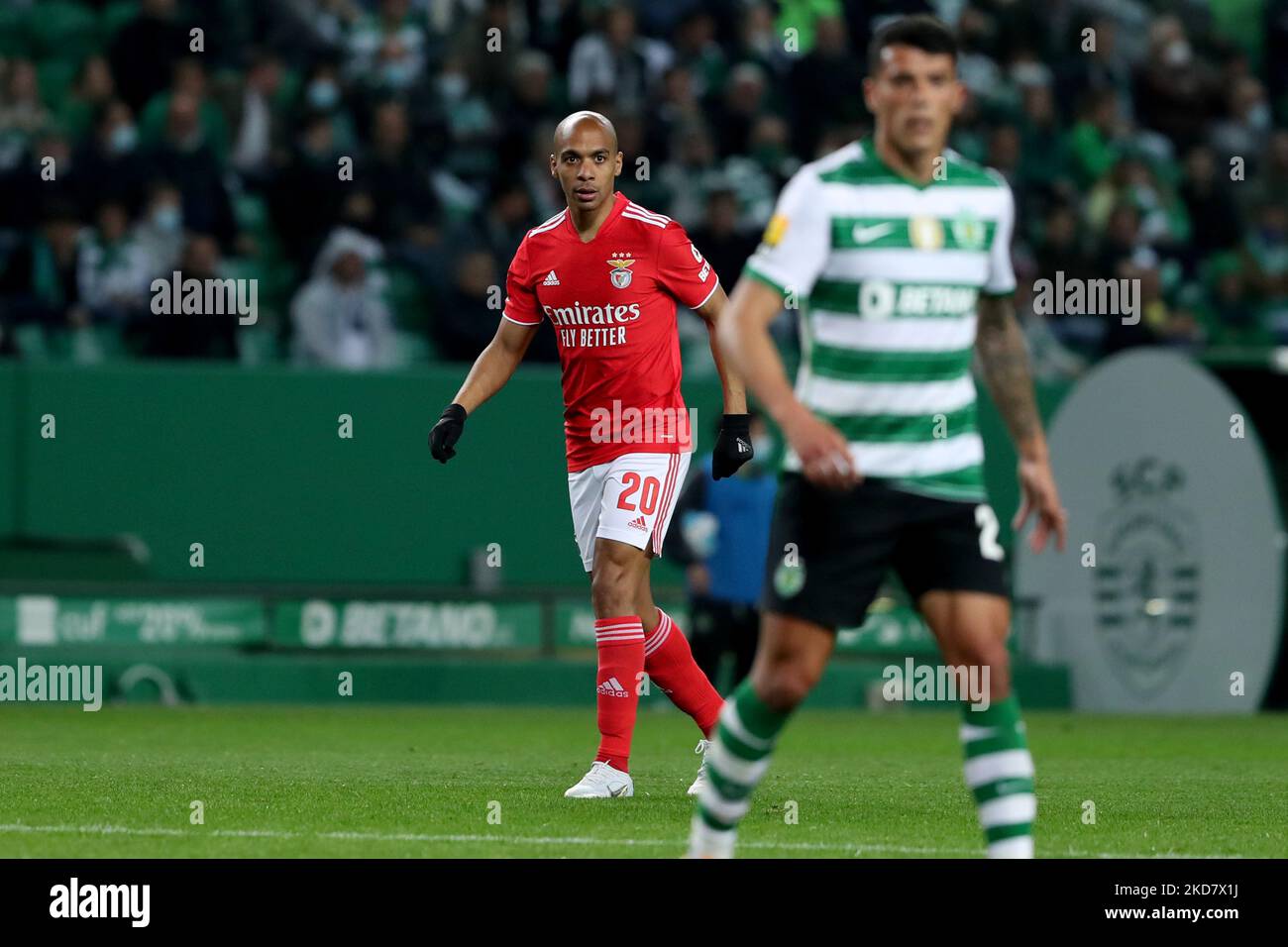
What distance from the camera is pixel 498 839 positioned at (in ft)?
25.5

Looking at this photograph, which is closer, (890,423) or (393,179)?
(890,423)

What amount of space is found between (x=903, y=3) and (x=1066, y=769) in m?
12.2

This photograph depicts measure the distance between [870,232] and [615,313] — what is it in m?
3.53

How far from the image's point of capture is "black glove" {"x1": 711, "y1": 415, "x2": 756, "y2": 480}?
380 inches

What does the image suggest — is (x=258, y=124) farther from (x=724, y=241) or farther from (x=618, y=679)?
(x=618, y=679)

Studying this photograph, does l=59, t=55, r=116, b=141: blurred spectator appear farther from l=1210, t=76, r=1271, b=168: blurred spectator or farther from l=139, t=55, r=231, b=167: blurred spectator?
l=1210, t=76, r=1271, b=168: blurred spectator

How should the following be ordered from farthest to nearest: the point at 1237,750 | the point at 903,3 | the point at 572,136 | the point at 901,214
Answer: the point at 903,3 → the point at 1237,750 → the point at 572,136 → the point at 901,214

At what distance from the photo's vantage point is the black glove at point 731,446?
31.6 ft

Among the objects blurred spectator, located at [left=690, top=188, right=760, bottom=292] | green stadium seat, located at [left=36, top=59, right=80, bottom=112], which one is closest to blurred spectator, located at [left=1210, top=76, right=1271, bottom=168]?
blurred spectator, located at [left=690, top=188, right=760, bottom=292]

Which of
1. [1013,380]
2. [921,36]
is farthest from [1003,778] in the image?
[921,36]

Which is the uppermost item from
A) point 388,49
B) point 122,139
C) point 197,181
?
point 388,49

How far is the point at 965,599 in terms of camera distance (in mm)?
6168
